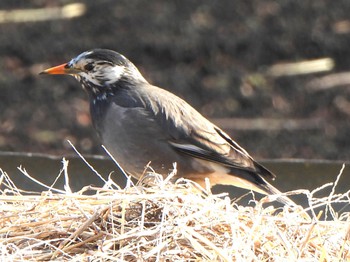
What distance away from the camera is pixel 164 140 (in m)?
6.14

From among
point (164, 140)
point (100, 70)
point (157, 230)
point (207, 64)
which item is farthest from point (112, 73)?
point (207, 64)

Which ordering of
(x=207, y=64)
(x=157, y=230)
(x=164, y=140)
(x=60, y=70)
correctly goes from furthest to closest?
(x=207, y=64)
(x=60, y=70)
(x=164, y=140)
(x=157, y=230)

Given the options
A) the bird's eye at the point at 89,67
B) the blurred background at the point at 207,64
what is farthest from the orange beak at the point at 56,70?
the blurred background at the point at 207,64

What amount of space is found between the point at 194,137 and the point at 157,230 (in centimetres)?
206

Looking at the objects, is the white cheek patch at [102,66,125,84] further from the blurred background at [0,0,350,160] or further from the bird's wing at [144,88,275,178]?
the blurred background at [0,0,350,160]

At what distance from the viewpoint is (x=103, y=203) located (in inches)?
172

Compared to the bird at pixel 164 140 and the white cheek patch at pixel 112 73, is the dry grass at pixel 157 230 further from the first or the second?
the white cheek patch at pixel 112 73

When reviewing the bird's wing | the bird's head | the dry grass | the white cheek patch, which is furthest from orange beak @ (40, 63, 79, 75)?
the dry grass

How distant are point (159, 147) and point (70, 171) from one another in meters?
0.53

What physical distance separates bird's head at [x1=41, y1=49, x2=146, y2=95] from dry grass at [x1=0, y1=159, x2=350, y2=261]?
2.02 metres

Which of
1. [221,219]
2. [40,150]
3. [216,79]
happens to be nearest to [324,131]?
[216,79]

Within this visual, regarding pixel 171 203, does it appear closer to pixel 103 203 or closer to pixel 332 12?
pixel 103 203

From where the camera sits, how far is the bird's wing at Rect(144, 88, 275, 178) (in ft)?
20.2

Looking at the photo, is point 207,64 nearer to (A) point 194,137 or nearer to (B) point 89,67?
(B) point 89,67
